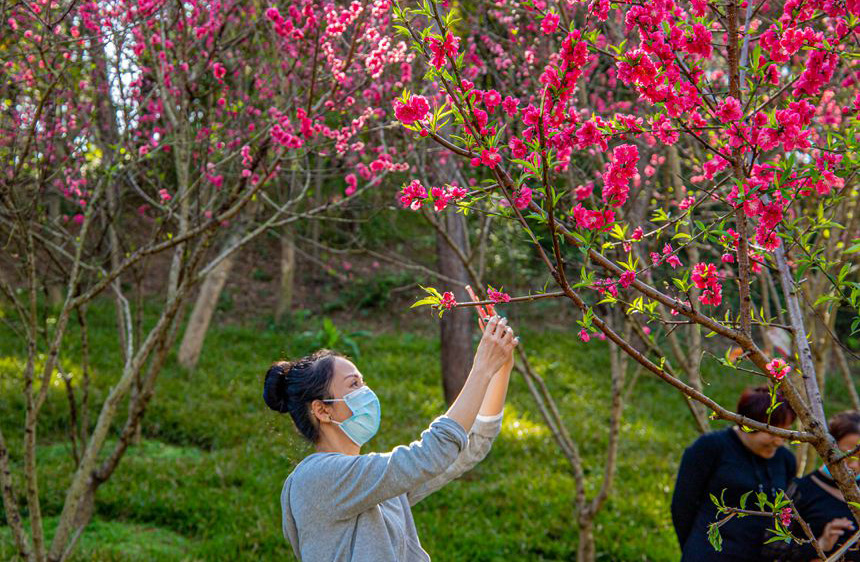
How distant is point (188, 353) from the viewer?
10.2 m

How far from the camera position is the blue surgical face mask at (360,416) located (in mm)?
2369

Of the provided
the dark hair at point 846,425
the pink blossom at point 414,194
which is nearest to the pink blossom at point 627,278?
the pink blossom at point 414,194

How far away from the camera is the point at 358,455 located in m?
2.26

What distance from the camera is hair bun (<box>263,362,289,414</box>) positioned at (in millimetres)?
2418

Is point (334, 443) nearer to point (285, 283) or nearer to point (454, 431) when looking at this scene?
point (454, 431)

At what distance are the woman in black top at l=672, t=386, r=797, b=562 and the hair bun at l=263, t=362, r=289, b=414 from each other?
6.20 feet

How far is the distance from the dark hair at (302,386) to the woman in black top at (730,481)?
6.03 ft

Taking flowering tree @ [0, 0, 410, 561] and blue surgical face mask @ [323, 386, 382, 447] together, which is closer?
blue surgical face mask @ [323, 386, 382, 447]

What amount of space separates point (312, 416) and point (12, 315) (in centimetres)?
1121

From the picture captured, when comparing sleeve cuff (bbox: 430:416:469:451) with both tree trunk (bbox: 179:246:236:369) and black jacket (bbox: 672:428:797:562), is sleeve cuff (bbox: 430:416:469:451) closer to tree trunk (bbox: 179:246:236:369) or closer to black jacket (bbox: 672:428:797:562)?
black jacket (bbox: 672:428:797:562)

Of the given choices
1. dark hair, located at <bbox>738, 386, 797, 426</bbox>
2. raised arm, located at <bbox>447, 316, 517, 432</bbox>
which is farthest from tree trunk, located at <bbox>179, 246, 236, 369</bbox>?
raised arm, located at <bbox>447, 316, 517, 432</bbox>

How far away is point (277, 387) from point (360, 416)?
27 centimetres

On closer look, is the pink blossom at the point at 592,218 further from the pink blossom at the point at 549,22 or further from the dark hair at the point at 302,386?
the dark hair at the point at 302,386

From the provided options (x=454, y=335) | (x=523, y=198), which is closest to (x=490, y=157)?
(x=523, y=198)
